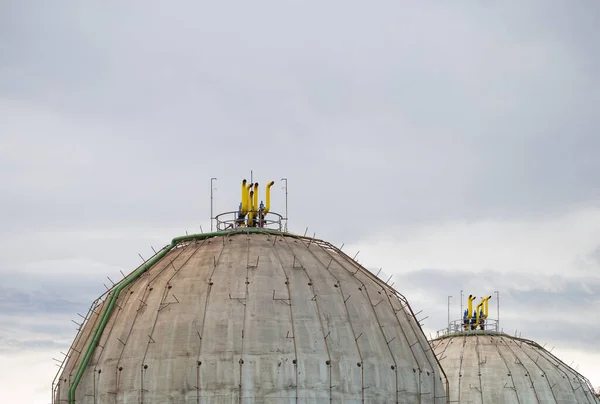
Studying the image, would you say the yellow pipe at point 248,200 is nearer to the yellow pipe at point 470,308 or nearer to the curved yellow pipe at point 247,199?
the curved yellow pipe at point 247,199

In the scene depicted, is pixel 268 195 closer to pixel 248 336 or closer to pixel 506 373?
pixel 248 336

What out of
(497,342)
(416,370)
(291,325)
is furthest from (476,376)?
(291,325)

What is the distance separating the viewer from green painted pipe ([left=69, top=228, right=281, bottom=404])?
5275 centimetres

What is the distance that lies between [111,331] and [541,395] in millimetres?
45524

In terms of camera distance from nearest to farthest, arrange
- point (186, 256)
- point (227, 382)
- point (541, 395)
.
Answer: point (227, 382) → point (186, 256) → point (541, 395)

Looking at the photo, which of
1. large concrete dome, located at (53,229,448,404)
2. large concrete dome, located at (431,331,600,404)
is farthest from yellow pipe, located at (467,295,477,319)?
large concrete dome, located at (53,229,448,404)

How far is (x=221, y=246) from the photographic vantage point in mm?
56625

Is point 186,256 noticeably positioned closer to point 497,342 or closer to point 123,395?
point 123,395

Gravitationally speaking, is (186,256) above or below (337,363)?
above

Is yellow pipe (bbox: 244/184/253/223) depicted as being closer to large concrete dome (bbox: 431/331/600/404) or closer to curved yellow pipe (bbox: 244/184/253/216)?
curved yellow pipe (bbox: 244/184/253/216)

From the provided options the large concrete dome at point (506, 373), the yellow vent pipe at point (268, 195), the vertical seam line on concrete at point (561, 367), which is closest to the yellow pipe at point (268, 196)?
the yellow vent pipe at point (268, 195)

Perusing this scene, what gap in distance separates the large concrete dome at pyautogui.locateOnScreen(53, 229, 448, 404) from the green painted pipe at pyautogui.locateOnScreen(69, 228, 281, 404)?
0.10 metres

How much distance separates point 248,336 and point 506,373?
42.5 meters

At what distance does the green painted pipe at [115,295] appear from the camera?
5275 centimetres
